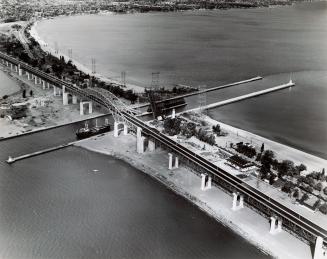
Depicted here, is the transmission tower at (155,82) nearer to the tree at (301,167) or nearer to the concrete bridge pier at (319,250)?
the tree at (301,167)

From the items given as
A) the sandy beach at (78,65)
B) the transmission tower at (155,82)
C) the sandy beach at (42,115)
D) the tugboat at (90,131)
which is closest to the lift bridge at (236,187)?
the tugboat at (90,131)

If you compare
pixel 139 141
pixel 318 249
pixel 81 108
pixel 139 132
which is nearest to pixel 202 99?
pixel 81 108

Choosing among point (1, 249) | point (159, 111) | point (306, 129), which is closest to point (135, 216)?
point (1, 249)

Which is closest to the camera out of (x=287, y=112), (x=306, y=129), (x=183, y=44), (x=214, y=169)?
(x=214, y=169)

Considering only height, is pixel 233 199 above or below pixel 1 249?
above

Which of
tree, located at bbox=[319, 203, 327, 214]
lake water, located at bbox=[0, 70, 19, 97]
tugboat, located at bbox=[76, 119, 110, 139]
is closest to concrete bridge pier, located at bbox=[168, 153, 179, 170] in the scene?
tugboat, located at bbox=[76, 119, 110, 139]

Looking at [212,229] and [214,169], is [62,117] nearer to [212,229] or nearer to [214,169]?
[214,169]

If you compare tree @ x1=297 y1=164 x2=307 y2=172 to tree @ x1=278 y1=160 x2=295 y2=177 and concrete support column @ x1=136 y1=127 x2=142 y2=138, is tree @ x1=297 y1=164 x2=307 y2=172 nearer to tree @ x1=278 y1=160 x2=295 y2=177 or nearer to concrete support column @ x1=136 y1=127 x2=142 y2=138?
tree @ x1=278 y1=160 x2=295 y2=177

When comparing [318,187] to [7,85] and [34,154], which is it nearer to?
[34,154]

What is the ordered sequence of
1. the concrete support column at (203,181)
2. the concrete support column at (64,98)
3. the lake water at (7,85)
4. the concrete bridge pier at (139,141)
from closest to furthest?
the concrete support column at (203,181) → the concrete bridge pier at (139,141) → the concrete support column at (64,98) → the lake water at (7,85)
